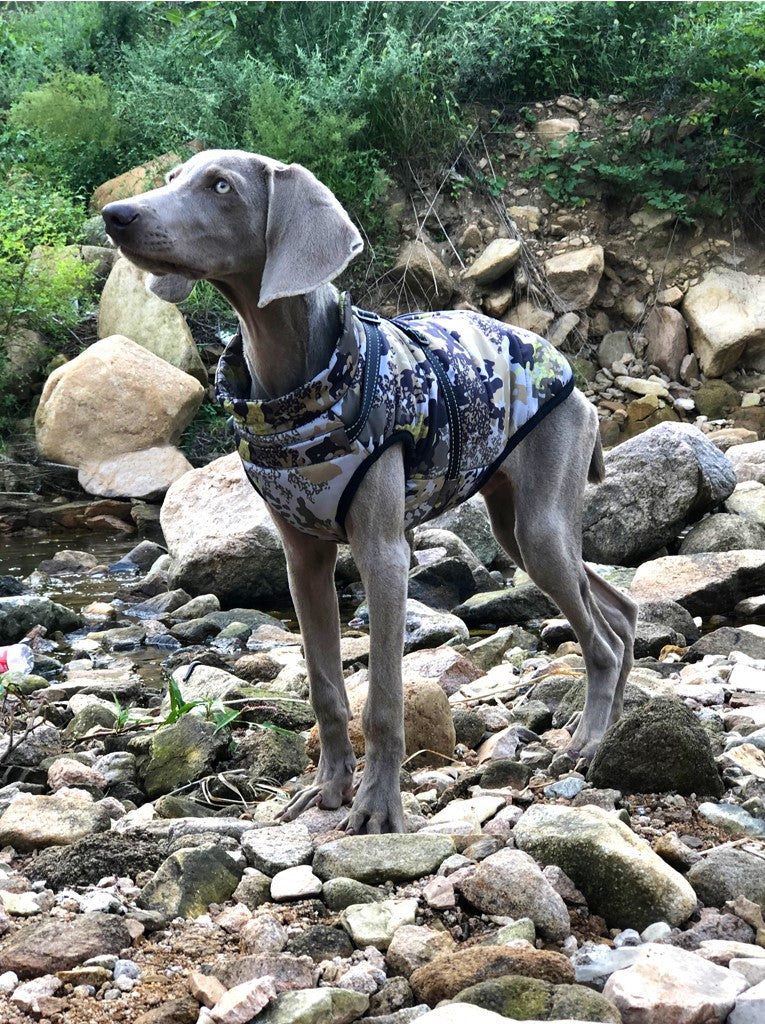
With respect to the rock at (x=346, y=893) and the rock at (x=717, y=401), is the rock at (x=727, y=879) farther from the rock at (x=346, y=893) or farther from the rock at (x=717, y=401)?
the rock at (x=717, y=401)

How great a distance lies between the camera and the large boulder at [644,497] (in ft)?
27.6

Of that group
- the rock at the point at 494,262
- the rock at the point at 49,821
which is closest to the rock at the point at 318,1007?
the rock at the point at 49,821

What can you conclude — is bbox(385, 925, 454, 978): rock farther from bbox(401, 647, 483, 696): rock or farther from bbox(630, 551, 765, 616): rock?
bbox(630, 551, 765, 616): rock

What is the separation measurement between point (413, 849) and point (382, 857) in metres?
0.09

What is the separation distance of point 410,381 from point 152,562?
6.31 meters

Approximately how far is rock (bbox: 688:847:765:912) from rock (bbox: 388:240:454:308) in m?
12.2

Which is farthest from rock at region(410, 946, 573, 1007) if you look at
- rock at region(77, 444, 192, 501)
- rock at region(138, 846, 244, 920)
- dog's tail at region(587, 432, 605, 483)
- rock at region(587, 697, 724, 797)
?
rock at region(77, 444, 192, 501)

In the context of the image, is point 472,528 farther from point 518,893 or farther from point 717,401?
point 717,401

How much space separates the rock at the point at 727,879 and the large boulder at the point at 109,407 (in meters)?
9.83

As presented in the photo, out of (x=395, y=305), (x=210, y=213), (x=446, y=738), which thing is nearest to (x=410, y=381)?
(x=210, y=213)

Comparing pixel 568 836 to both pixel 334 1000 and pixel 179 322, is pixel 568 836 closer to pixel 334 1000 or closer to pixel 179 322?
pixel 334 1000

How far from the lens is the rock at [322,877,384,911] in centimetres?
302

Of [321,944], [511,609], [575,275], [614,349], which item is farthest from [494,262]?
[321,944]

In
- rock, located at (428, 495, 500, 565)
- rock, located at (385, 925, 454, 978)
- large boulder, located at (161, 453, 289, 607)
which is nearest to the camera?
rock, located at (385, 925, 454, 978)
